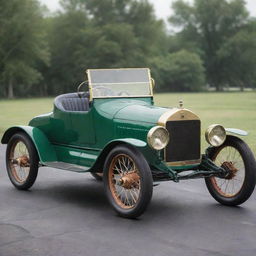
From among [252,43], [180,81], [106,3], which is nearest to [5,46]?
[106,3]

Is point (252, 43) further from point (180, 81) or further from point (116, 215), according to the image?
point (116, 215)

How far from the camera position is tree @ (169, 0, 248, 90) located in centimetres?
8538

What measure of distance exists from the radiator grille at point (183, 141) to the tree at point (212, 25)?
78782 mm

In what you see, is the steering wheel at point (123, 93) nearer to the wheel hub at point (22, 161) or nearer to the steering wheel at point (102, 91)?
the steering wheel at point (102, 91)

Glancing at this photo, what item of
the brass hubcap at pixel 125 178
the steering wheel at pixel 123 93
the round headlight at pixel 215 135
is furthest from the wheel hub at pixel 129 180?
the steering wheel at pixel 123 93

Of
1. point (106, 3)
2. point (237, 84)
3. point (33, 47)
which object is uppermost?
point (106, 3)

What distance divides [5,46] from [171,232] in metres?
54.4

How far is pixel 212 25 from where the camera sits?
88688mm

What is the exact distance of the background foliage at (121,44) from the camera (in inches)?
2240

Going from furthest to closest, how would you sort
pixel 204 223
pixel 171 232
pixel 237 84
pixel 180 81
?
pixel 237 84
pixel 180 81
pixel 204 223
pixel 171 232

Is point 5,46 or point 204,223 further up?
point 5,46

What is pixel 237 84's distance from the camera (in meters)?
85.4

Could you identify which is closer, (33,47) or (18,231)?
(18,231)

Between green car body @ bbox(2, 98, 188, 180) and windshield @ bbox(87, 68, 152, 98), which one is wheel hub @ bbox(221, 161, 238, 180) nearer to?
green car body @ bbox(2, 98, 188, 180)
